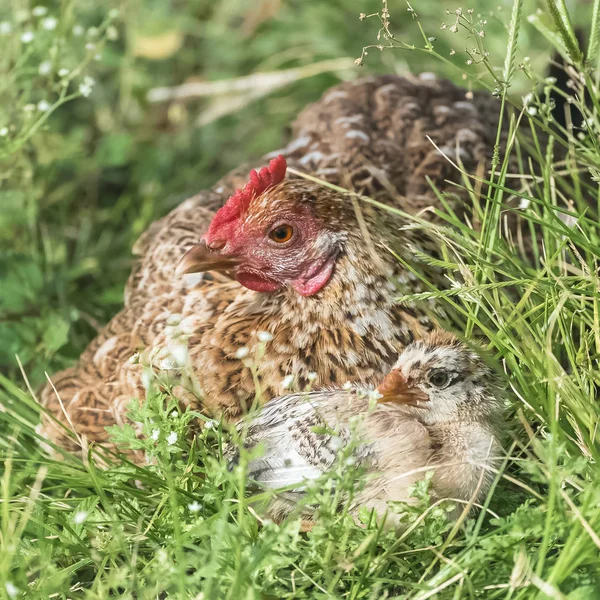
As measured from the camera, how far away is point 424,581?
2.15 m

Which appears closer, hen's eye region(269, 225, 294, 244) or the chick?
the chick

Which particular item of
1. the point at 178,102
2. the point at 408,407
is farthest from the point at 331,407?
the point at 178,102

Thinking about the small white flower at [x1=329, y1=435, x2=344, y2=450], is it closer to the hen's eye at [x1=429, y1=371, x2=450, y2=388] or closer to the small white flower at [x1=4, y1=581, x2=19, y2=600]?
the hen's eye at [x1=429, y1=371, x2=450, y2=388]

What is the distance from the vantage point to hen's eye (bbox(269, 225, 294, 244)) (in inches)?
99.6

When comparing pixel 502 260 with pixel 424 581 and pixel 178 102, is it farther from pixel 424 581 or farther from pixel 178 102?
pixel 178 102

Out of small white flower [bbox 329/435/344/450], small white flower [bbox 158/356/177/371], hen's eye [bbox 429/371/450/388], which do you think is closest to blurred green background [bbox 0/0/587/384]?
small white flower [bbox 158/356/177/371]

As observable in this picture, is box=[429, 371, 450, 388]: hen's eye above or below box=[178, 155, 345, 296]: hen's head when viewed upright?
below

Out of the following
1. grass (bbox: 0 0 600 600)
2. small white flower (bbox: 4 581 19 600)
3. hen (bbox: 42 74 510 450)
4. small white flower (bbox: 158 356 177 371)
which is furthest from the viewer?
hen (bbox: 42 74 510 450)

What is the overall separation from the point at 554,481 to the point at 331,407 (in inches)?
25.4

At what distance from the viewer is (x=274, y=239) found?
255 cm

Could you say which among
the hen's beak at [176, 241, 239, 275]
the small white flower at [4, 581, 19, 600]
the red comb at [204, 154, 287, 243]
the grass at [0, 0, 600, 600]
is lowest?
the grass at [0, 0, 600, 600]

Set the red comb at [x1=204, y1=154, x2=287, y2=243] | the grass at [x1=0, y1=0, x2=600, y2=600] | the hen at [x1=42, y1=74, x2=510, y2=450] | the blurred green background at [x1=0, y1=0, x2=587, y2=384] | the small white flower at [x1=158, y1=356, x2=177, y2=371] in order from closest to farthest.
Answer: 1. the grass at [x1=0, y1=0, x2=600, y2=600]
2. the small white flower at [x1=158, y1=356, x2=177, y2=371]
3. the hen at [x1=42, y1=74, x2=510, y2=450]
4. the red comb at [x1=204, y1=154, x2=287, y2=243]
5. the blurred green background at [x1=0, y1=0, x2=587, y2=384]

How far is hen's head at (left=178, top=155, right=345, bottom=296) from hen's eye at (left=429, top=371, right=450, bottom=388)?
457mm

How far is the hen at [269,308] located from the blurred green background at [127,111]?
53 cm
